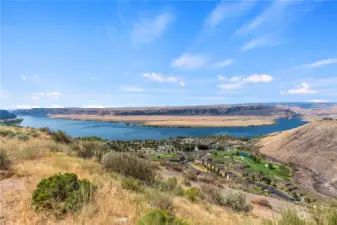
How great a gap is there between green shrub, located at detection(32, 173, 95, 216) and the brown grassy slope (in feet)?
105

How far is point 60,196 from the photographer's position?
16.4 feet

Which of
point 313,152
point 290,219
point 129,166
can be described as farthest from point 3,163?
point 313,152

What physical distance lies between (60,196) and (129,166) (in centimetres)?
507

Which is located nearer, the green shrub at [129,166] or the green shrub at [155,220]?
the green shrub at [155,220]

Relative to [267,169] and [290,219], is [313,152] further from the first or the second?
[290,219]

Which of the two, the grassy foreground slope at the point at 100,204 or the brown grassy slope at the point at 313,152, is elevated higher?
the grassy foreground slope at the point at 100,204

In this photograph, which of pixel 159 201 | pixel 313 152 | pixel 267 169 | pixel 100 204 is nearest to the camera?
pixel 100 204

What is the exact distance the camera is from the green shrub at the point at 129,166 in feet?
32.4

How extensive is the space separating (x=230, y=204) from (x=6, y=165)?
384 inches

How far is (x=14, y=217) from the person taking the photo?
4055 mm

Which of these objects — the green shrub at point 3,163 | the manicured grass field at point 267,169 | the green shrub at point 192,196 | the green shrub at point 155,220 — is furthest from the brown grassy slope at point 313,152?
the green shrub at point 3,163

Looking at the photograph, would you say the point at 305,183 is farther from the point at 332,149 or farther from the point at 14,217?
the point at 14,217

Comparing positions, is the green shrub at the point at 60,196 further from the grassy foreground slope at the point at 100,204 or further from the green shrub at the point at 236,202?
the green shrub at the point at 236,202

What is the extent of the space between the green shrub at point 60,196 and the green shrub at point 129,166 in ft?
14.3
